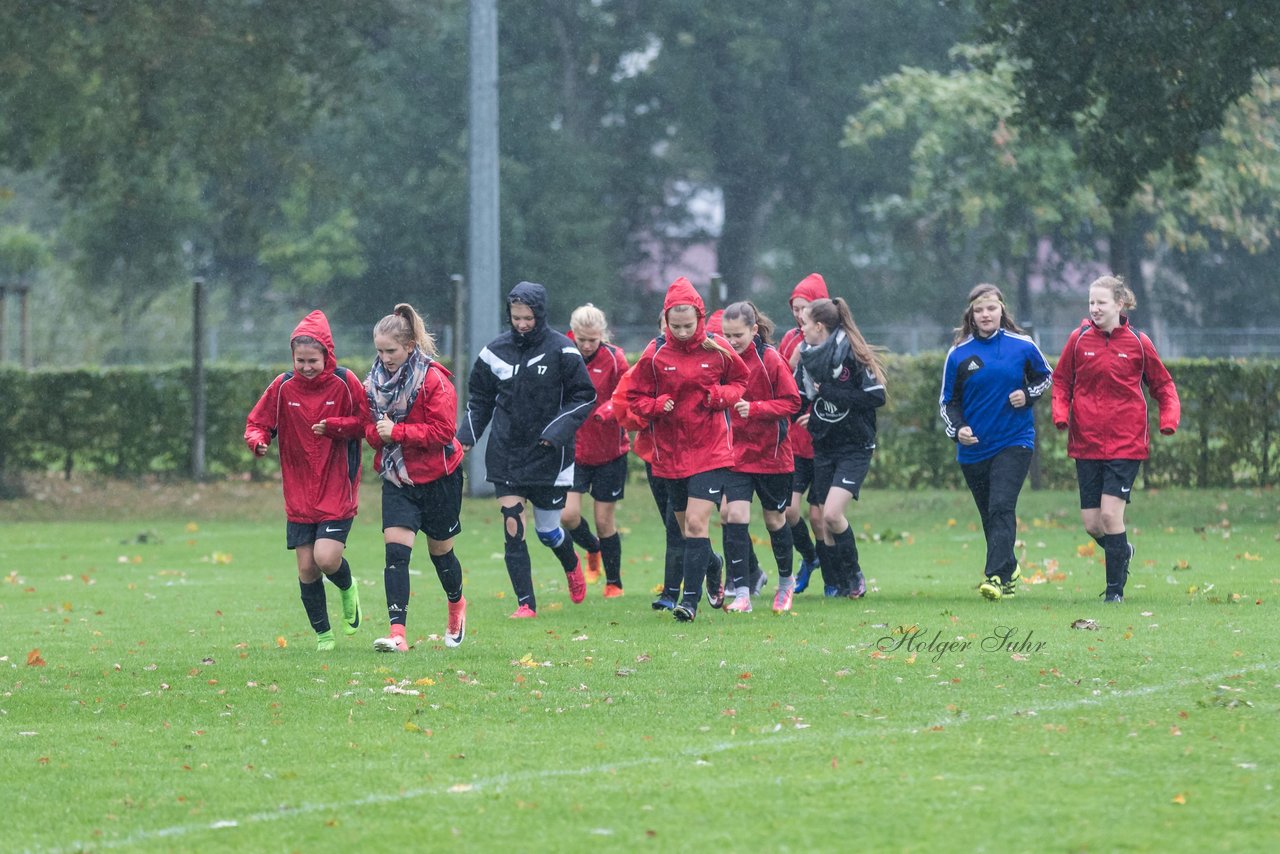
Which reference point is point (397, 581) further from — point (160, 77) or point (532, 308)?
point (160, 77)

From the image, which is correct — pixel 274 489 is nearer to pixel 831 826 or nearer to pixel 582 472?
pixel 582 472

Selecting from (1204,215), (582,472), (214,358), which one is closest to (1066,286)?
(1204,215)

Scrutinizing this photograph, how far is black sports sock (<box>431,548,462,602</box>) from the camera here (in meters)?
9.80

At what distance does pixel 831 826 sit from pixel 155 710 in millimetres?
3598

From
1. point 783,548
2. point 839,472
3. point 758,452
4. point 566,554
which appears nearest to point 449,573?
point 566,554

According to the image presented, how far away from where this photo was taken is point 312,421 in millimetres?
9367

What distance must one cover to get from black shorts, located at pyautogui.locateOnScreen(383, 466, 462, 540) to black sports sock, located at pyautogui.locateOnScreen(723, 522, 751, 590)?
6.14 feet

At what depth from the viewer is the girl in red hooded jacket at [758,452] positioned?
421 inches

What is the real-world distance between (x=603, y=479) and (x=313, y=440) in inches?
133

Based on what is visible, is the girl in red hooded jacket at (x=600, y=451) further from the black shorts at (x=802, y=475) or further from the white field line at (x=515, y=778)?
the white field line at (x=515, y=778)

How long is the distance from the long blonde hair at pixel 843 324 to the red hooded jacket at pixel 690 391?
3.88 ft

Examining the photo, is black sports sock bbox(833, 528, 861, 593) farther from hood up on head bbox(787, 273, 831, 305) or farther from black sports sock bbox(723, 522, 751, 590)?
hood up on head bbox(787, 273, 831, 305)

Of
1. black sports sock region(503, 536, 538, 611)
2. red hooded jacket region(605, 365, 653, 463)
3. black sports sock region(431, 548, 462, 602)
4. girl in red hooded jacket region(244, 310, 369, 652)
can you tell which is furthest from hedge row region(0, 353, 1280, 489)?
girl in red hooded jacket region(244, 310, 369, 652)

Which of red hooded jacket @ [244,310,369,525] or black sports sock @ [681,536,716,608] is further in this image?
black sports sock @ [681,536,716,608]
